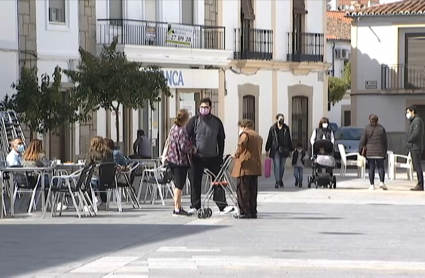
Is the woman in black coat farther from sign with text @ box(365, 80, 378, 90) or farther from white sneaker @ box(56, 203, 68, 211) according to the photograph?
sign with text @ box(365, 80, 378, 90)

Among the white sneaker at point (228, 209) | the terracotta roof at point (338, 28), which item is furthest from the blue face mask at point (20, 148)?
the terracotta roof at point (338, 28)

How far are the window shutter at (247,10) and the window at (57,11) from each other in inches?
381

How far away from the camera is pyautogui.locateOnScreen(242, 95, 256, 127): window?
39969 mm

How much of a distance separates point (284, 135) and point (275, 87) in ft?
42.7

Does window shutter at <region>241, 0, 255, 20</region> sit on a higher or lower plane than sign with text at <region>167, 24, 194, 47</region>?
higher

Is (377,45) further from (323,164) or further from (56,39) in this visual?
(323,164)

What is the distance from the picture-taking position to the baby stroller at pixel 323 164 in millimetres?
27547

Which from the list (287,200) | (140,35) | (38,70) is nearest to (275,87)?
(140,35)

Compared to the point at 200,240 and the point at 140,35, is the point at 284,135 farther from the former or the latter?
the point at 200,240

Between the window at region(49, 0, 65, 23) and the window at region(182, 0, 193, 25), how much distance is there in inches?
A: 243

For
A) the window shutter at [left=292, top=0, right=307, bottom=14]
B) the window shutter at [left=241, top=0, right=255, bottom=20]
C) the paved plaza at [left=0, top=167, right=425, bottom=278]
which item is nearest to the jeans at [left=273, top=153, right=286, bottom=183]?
the paved plaza at [left=0, top=167, right=425, bottom=278]

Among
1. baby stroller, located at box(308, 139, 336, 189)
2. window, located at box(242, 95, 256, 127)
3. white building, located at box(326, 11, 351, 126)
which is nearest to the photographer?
baby stroller, located at box(308, 139, 336, 189)

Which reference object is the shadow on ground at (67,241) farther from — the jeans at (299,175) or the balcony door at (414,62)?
the balcony door at (414,62)

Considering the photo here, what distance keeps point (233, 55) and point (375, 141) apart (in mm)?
12875
